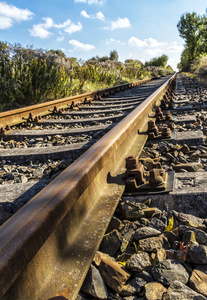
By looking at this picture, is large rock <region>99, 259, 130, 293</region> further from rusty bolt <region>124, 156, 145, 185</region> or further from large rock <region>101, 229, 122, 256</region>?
rusty bolt <region>124, 156, 145, 185</region>

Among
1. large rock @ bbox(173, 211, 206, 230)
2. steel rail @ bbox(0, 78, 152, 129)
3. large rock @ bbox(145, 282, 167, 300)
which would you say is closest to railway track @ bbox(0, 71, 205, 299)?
large rock @ bbox(145, 282, 167, 300)

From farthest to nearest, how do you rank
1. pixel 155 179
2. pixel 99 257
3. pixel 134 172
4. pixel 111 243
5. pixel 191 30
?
1. pixel 191 30
2. pixel 134 172
3. pixel 155 179
4. pixel 111 243
5. pixel 99 257

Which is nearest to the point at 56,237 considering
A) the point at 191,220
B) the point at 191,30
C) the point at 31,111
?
the point at 191,220

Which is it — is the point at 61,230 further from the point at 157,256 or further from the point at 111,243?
the point at 157,256

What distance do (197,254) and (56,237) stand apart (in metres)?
0.56

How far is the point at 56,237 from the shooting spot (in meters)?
1.04

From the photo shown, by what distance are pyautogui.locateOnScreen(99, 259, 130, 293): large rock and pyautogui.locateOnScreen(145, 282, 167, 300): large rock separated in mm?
94

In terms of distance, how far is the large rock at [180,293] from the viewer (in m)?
0.88

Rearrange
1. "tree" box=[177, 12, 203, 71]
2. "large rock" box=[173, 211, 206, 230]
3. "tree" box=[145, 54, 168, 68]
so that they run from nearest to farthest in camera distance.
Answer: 1. "large rock" box=[173, 211, 206, 230]
2. "tree" box=[177, 12, 203, 71]
3. "tree" box=[145, 54, 168, 68]

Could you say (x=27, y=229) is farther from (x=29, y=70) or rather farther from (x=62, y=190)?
(x=29, y=70)

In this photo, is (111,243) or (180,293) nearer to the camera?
(180,293)

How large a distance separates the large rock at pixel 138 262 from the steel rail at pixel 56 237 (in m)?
0.15

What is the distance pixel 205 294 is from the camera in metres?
0.93

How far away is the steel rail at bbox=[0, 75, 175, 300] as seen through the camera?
2.58 feet
